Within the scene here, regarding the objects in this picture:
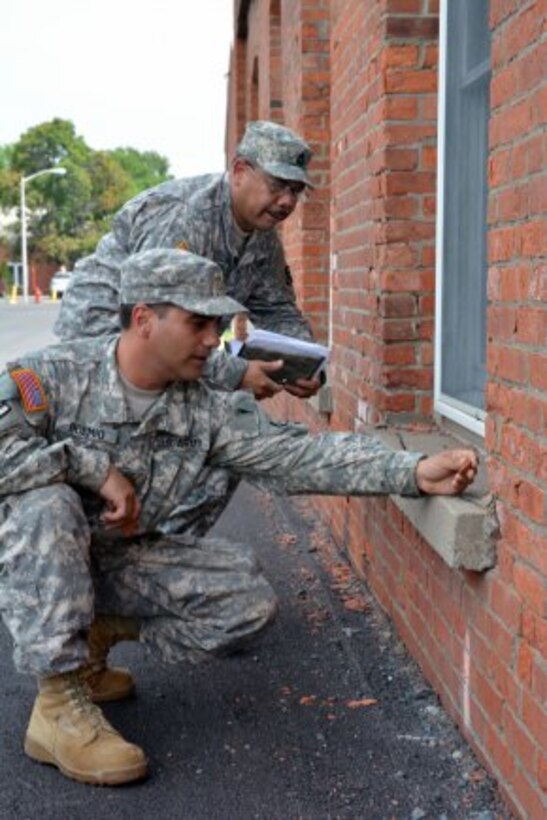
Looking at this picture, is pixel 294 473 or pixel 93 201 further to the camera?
pixel 93 201

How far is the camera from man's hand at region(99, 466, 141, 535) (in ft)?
10.9

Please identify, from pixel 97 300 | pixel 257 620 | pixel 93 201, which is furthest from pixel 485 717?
pixel 93 201

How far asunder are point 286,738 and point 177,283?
1.36 meters

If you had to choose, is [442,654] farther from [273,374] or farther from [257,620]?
[273,374]

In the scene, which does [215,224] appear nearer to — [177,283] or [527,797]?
[177,283]

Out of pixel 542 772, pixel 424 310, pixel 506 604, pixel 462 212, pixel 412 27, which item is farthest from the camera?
pixel 424 310

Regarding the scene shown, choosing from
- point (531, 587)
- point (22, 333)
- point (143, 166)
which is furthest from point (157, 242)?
point (143, 166)

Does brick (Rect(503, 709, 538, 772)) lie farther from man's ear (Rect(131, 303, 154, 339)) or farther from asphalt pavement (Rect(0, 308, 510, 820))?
man's ear (Rect(131, 303, 154, 339))

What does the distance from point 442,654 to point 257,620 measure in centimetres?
56

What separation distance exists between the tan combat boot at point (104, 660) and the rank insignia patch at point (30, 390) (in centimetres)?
78

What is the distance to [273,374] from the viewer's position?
4.33 m

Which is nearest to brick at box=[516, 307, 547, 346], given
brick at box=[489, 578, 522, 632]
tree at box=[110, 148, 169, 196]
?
brick at box=[489, 578, 522, 632]

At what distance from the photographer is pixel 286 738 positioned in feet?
11.4

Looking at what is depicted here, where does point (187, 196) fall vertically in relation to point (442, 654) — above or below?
above
